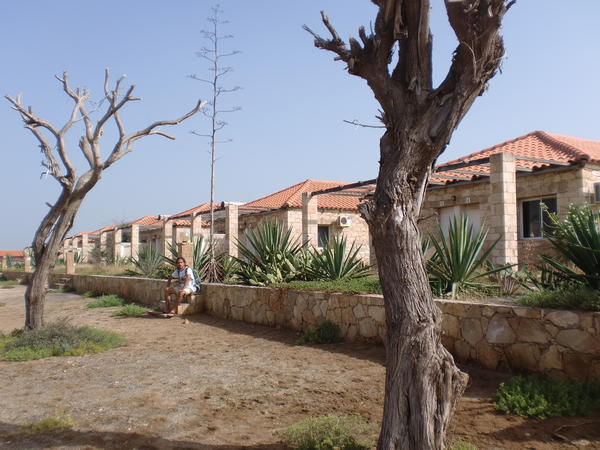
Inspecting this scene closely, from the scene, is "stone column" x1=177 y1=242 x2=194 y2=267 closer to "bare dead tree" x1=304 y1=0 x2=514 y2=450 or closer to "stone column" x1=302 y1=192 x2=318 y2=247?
"stone column" x1=302 y1=192 x2=318 y2=247

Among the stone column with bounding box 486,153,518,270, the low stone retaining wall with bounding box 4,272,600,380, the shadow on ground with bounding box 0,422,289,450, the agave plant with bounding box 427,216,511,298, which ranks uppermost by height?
the stone column with bounding box 486,153,518,270

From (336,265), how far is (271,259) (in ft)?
5.56

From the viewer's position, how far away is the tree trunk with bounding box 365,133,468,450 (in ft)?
9.50

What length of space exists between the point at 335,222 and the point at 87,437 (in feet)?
62.3

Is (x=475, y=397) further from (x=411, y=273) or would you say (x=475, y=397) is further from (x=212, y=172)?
(x=212, y=172)

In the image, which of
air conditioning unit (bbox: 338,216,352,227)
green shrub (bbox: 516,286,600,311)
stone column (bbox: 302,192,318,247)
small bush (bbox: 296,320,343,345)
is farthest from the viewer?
air conditioning unit (bbox: 338,216,352,227)

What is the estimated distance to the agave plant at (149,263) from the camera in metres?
15.8

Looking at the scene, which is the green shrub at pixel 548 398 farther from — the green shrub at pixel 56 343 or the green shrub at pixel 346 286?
the green shrub at pixel 56 343

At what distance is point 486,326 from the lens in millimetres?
5605

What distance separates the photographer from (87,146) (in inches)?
327

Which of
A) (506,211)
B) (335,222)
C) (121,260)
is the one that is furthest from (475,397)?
(121,260)

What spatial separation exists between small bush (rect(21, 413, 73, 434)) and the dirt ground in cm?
8

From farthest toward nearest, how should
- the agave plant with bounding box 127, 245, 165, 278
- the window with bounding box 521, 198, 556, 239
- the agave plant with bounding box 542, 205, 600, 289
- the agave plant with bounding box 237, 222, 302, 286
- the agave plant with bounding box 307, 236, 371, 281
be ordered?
the agave plant with bounding box 127, 245, 165, 278
the window with bounding box 521, 198, 556, 239
the agave plant with bounding box 237, 222, 302, 286
the agave plant with bounding box 307, 236, 371, 281
the agave plant with bounding box 542, 205, 600, 289

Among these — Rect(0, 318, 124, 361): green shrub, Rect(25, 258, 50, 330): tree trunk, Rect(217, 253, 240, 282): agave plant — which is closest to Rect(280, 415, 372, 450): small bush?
Rect(0, 318, 124, 361): green shrub
